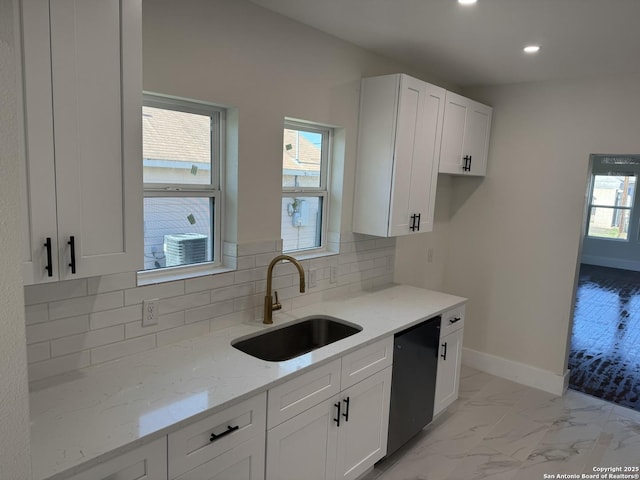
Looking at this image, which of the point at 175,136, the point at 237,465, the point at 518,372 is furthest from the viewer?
the point at 518,372

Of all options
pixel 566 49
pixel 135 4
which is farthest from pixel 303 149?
pixel 566 49

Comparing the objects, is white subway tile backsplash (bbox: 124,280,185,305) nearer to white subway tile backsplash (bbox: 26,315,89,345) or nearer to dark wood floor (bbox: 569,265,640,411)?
white subway tile backsplash (bbox: 26,315,89,345)

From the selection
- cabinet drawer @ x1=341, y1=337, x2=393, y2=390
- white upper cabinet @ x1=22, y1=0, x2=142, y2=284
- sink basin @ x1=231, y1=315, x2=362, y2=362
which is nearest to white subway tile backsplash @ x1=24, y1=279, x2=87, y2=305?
white upper cabinet @ x1=22, y1=0, x2=142, y2=284

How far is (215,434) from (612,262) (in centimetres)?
1052

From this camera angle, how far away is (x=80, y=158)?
4.58ft

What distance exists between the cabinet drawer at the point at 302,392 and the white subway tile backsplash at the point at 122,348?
65 centimetres

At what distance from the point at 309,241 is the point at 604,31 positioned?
80.7 inches

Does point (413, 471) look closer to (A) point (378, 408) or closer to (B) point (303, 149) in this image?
(A) point (378, 408)

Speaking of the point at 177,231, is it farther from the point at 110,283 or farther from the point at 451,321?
the point at 451,321

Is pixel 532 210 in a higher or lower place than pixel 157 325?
higher

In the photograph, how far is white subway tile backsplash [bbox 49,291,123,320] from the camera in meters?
1.72

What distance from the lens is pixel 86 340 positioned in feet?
5.96

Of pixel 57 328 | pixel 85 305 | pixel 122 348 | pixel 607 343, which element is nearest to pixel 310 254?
pixel 122 348

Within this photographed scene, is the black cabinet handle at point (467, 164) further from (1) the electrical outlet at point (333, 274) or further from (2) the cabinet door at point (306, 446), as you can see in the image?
(2) the cabinet door at point (306, 446)
